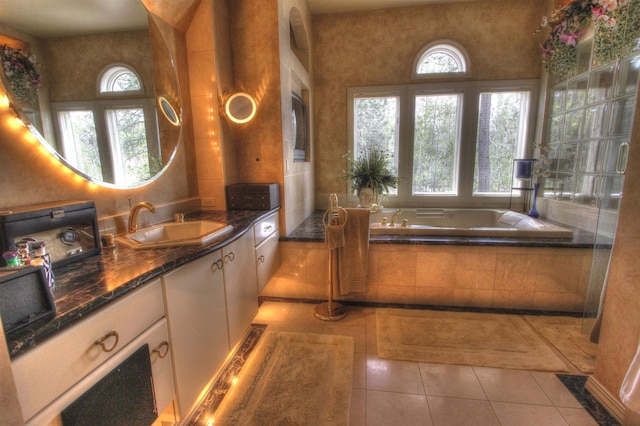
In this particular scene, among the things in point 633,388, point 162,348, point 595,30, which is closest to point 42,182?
point 162,348

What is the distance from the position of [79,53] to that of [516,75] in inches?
155

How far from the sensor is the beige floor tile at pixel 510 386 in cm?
155

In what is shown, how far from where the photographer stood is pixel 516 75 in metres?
3.23

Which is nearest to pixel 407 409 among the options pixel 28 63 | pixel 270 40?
pixel 28 63

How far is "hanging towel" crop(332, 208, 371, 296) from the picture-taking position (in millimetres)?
2283

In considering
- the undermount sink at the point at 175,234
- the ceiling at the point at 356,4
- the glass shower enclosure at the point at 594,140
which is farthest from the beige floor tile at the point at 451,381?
the ceiling at the point at 356,4

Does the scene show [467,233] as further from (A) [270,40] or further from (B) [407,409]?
(A) [270,40]

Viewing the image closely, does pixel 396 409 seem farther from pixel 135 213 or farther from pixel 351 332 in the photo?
pixel 135 213

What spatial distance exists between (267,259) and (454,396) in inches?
58.2

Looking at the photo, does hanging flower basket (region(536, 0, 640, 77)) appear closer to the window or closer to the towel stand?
the window

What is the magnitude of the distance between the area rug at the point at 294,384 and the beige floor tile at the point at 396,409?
5.2 inches

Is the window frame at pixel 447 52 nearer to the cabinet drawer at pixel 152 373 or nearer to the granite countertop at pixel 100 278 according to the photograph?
the granite countertop at pixel 100 278

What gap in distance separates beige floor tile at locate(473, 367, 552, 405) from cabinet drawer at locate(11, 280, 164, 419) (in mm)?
1791

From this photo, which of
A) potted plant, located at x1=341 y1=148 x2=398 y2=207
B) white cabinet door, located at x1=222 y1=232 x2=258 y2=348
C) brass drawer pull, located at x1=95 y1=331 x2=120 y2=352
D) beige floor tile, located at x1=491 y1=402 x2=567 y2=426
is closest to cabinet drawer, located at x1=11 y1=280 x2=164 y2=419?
brass drawer pull, located at x1=95 y1=331 x2=120 y2=352
